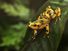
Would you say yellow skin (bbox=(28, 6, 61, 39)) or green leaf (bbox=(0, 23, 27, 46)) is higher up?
yellow skin (bbox=(28, 6, 61, 39))

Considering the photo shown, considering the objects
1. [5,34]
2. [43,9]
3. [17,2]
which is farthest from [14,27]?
[43,9]

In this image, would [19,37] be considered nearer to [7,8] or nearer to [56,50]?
[7,8]

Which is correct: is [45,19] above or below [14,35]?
above

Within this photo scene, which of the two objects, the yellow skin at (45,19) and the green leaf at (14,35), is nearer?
the yellow skin at (45,19)

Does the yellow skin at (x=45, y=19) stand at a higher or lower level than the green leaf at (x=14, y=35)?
higher

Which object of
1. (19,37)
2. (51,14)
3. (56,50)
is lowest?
(19,37)

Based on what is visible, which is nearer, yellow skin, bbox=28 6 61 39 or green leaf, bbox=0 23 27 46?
yellow skin, bbox=28 6 61 39

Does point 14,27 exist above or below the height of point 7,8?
Answer: below

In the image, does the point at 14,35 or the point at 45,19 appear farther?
the point at 14,35
